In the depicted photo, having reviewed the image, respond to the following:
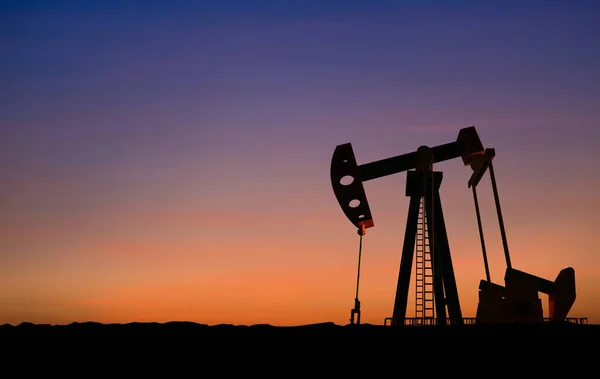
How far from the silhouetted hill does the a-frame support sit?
10.5ft

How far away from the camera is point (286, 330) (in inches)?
717

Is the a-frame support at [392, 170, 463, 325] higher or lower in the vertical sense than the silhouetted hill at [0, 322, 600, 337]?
higher

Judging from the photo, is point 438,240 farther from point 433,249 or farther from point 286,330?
point 286,330

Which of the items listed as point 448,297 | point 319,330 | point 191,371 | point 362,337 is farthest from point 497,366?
point 448,297

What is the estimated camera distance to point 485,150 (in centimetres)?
2236

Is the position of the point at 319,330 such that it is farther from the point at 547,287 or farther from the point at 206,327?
the point at 547,287

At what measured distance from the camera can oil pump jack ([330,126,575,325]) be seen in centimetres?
2120

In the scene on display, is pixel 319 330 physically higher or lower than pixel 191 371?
higher

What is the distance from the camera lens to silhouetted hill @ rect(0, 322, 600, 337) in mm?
17750

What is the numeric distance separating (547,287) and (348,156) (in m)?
6.33

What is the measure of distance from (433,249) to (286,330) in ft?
20.1

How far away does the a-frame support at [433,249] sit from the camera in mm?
22781

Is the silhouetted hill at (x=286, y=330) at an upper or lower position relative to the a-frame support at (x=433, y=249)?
lower

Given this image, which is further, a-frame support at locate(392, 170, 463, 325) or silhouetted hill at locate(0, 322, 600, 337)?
a-frame support at locate(392, 170, 463, 325)
